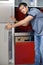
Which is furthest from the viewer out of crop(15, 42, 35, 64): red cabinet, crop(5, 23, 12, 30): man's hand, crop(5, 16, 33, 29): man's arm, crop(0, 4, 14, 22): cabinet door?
crop(15, 42, 35, 64): red cabinet

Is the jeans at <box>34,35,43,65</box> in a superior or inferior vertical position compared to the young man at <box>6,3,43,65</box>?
inferior

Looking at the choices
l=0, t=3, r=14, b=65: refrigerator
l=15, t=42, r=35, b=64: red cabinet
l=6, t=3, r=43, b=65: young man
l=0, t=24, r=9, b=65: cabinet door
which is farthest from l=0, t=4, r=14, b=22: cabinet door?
l=15, t=42, r=35, b=64: red cabinet

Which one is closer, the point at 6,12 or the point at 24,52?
the point at 6,12

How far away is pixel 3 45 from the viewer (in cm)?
332

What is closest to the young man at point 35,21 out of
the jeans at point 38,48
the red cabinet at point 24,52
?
the jeans at point 38,48

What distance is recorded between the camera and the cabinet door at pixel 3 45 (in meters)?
3.29

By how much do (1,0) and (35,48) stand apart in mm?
987

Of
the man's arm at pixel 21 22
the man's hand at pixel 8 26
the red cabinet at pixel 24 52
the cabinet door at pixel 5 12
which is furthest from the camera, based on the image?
the red cabinet at pixel 24 52

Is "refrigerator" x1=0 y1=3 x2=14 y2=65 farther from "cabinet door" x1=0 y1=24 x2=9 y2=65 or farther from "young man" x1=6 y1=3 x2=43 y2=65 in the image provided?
"young man" x1=6 y1=3 x2=43 y2=65

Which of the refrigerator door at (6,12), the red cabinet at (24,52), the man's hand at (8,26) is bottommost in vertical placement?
the red cabinet at (24,52)

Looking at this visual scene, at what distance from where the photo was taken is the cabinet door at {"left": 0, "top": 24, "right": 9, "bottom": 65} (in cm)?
329

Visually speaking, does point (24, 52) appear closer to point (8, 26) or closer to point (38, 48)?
point (38, 48)

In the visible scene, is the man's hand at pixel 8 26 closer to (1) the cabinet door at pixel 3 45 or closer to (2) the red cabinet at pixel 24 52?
(1) the cabinet door at pixel 3 45

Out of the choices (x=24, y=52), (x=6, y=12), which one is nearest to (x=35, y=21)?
(x=6, y=12)
